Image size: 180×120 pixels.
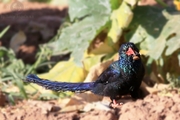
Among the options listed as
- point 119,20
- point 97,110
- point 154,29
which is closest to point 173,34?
point 154,29

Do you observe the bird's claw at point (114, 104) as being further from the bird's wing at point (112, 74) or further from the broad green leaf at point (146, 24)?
the broad green leaf at point (146, 24)

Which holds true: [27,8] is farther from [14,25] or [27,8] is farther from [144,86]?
[144,86]

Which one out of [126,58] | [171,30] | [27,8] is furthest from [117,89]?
[27,8]

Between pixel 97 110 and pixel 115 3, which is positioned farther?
pixel 115 3

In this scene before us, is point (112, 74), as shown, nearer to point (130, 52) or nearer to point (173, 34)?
point (130, 52)

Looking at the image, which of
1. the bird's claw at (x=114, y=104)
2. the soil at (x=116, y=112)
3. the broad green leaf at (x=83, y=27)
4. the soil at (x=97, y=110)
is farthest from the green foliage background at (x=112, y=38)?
the bird's claw at (x=114, y=104)

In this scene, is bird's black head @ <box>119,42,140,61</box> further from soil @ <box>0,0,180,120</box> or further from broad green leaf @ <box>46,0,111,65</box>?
broad green leaf @ <box>46,0,111,65</box>

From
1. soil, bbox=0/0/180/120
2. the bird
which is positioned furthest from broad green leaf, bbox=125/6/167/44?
the bird

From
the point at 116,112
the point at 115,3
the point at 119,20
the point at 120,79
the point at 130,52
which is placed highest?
the point at 115,3
